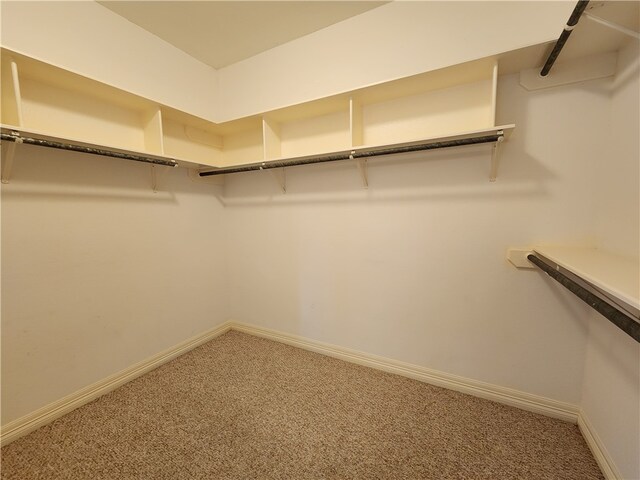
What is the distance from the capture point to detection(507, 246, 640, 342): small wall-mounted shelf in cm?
74

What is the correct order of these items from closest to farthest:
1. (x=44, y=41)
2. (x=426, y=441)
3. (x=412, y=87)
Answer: (x=426, y=441)
(x=44, y=41)
(x=412, y=87)

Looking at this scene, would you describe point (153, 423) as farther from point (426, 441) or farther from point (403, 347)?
point (403, 347)

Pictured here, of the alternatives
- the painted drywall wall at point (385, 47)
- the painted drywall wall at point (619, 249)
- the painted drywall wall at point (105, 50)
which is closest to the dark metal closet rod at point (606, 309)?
the painted drywall wall at point (619, 249)

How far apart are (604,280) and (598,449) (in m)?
1.20

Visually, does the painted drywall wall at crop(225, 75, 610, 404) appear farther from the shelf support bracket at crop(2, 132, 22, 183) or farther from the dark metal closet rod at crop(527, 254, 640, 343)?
the shelf support bracket at crop(2, 132, 22, 183)

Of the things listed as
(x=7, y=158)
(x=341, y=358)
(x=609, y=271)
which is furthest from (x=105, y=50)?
(x=609, y=271)

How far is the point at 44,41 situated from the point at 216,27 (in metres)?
1.05

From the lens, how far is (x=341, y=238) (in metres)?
2.22

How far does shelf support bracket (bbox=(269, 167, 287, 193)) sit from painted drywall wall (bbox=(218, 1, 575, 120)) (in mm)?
556

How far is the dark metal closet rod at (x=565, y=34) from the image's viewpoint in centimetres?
99

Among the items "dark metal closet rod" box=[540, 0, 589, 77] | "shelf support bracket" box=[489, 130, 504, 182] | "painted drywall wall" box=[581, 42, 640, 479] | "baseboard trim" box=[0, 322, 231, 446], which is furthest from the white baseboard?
"dark metal closet rod" box=[540, 0, 589, 77]

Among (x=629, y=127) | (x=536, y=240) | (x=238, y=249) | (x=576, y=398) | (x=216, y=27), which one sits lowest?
(x=576, y=398)

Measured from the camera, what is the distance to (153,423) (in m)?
1.62

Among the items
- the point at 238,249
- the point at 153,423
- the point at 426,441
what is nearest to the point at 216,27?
the point at 238,249
